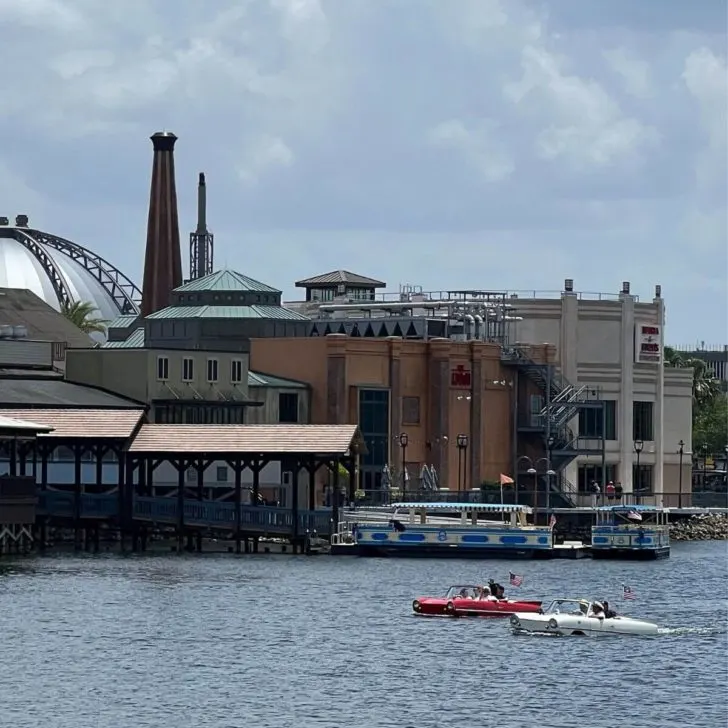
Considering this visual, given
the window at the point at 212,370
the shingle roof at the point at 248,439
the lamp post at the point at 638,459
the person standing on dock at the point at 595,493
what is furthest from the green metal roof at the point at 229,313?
the shingle roof at the point at 248,439

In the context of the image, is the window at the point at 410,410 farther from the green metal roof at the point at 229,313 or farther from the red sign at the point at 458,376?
the green metal roof at the point at 229,313

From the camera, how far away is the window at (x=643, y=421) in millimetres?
194625

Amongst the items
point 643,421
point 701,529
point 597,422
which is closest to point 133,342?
point 597,422

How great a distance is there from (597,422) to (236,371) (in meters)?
36.9

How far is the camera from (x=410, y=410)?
17425 centimetres

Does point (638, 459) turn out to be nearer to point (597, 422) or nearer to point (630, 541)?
point (597, 422)

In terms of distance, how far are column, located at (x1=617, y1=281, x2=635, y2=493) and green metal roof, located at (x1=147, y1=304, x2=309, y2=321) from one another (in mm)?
23629

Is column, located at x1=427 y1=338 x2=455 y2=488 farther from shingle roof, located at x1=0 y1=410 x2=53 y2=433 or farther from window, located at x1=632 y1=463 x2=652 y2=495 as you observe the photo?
shingle roof, located at x1=0 y1=410 x2=53 y2=433

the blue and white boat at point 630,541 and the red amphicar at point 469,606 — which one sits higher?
the blue and white boat at point 630,541

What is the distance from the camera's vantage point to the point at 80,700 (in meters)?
75.3

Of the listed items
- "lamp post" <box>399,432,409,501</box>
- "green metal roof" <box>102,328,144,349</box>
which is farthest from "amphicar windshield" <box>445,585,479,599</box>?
"green metal roof" <box>102,328,144,349</box>

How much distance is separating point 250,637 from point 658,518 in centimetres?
8071

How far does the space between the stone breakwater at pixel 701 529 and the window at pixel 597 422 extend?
872cm

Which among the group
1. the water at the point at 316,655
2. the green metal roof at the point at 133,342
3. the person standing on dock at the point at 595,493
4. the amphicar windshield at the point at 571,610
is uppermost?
the green metal roof at the point at 133,342
